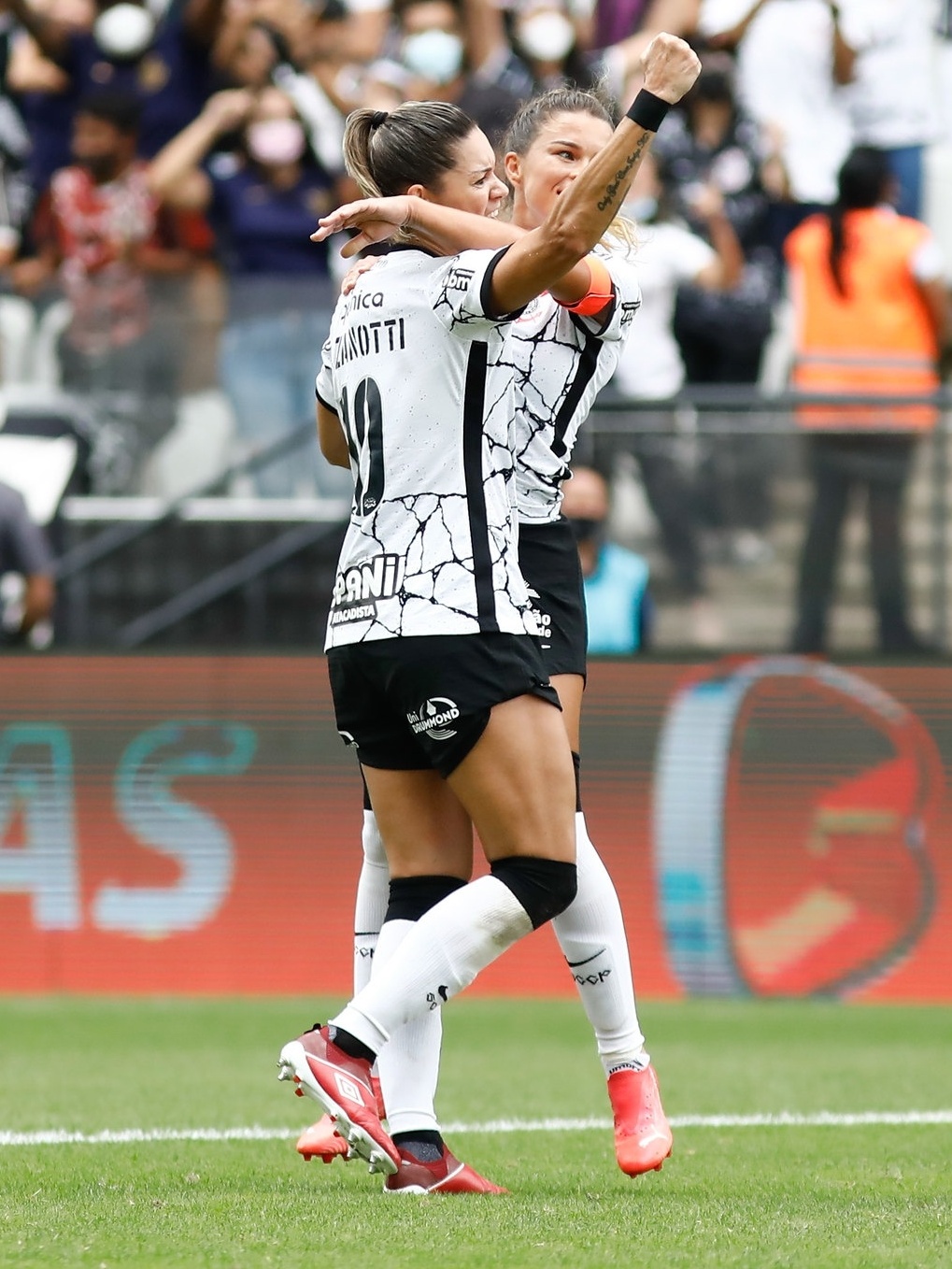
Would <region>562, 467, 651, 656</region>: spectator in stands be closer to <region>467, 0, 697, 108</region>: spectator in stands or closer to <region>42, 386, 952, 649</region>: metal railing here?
<region>42, 386, 952, 649</region>: metal railing

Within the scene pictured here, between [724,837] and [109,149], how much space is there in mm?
5054

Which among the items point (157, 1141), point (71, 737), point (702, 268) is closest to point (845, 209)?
point (702, 268)

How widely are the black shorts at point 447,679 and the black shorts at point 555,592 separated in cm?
38

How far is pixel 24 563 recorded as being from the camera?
9.50 m

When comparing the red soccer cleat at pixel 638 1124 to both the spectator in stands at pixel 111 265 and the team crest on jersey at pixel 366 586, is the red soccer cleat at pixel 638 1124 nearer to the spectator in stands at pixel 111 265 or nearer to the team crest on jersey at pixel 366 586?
the team crest on jersey at pixel 366 586

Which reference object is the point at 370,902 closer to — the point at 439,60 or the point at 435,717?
the point at 435,717

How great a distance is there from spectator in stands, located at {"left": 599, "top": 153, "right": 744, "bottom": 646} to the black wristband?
218 inches

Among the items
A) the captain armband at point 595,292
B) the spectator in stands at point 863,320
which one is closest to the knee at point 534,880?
the captain armband at point 595,292

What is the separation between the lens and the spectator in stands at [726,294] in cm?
933

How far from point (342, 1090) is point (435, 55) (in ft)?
28.6

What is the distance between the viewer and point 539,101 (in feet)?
14.9

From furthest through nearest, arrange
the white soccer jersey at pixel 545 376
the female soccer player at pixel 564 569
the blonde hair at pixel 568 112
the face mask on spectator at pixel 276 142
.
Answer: the face mask on spectator at pixel 276 142
the blonde hair at pixel 568 112
the white soccer jersey at pixel 545 376
the female soccer player at pixel 564 569

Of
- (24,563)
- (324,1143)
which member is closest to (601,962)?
(324,1143)

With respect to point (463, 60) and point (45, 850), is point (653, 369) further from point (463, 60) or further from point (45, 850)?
point (45, 850)
